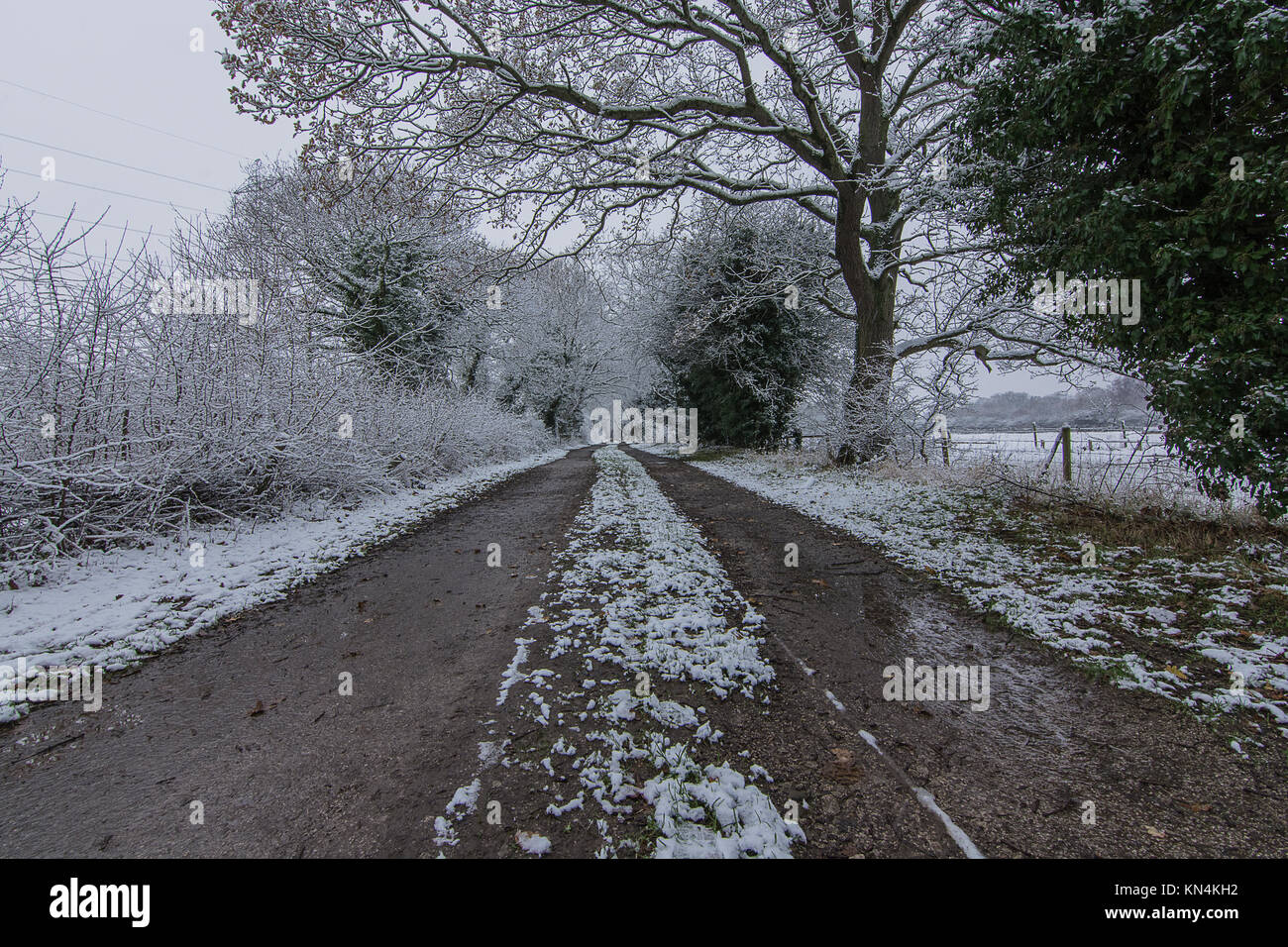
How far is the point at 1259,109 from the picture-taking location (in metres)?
4.27

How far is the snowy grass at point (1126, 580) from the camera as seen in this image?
10.0ft

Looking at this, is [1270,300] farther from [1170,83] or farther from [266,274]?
[266,274]

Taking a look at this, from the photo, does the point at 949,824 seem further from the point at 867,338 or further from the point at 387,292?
the point at 387,292

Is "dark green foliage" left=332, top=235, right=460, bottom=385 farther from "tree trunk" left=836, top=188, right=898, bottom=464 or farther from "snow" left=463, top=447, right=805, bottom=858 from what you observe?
"snow" left=463, top=447, right=805, bottom=858

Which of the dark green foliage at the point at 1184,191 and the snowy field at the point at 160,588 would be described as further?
the dark green foliage at the point at 1184,191

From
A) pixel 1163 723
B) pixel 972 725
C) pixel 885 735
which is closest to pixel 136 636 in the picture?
pixel 885 735

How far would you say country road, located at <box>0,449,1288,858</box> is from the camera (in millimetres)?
1883
